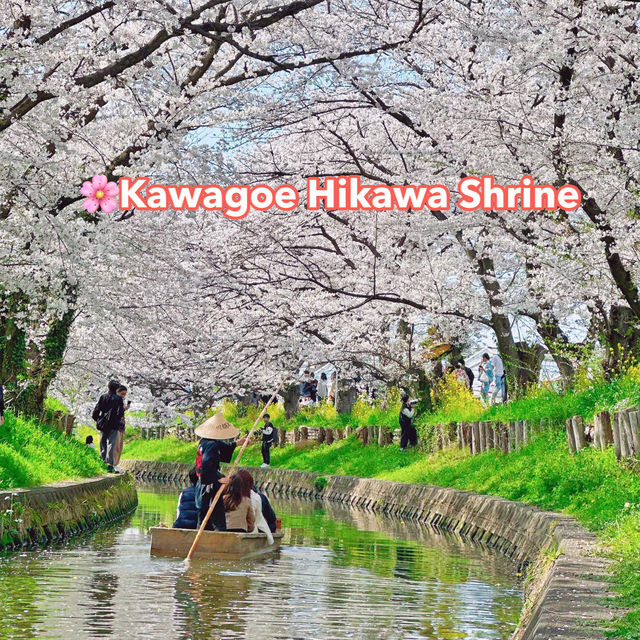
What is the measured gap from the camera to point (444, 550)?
49.9 feet

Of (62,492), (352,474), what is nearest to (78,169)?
(62,492)

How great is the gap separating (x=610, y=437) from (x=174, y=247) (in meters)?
11.3

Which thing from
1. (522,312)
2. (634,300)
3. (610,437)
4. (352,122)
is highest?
(352,122)

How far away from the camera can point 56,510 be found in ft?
48.3

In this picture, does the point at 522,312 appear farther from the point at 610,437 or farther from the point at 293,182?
the point at 610,437

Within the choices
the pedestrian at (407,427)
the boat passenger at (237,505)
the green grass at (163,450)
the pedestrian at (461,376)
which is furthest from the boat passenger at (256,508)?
the green grass at (163,450)

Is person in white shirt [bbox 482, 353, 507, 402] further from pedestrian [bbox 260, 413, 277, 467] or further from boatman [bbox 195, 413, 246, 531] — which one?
boatman [bbox 195, 413, 246, 531]

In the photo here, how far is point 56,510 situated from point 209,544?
2.69 meters

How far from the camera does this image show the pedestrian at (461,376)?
1006 inches

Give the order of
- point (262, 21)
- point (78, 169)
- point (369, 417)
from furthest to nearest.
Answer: point (369, 417), point (78, 169), point (262, 21)

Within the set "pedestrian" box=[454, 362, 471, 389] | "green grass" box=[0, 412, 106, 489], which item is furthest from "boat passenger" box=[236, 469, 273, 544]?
"pedestrian" box=[454, 362, 471, 389]

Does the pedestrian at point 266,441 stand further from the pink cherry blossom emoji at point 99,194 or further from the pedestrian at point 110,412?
the pink cherry blossom emoji at point 99,194

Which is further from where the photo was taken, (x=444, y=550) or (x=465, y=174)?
(x=465, y=174)

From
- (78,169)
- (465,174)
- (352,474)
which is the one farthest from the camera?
(352,474)
